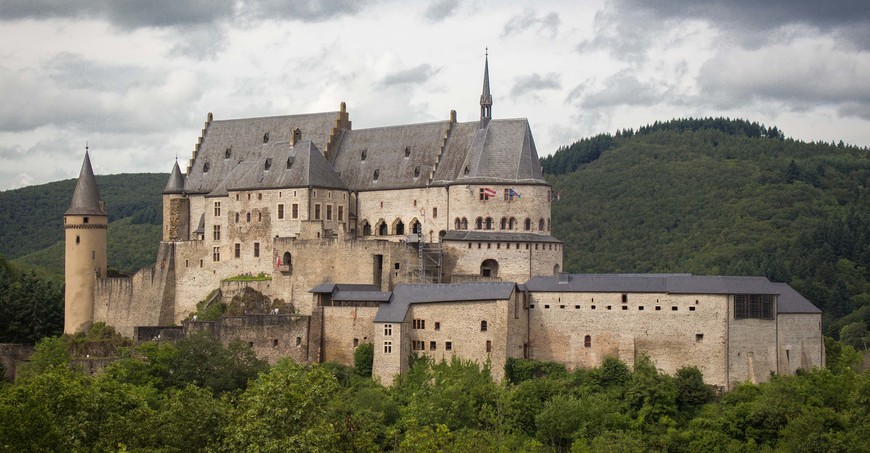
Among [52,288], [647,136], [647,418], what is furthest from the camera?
[647,136]

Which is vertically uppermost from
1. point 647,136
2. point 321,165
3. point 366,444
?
point 647,136

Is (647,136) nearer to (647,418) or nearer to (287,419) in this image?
(647,418)

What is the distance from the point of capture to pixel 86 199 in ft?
252

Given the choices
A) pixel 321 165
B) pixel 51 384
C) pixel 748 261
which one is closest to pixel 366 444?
pixel 51 384

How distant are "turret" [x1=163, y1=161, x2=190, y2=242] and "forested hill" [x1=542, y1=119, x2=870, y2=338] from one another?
36888mm

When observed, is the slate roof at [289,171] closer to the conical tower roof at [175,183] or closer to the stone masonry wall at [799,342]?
the conical tower roof at [175,183]

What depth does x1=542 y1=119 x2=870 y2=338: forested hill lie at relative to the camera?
107 metres

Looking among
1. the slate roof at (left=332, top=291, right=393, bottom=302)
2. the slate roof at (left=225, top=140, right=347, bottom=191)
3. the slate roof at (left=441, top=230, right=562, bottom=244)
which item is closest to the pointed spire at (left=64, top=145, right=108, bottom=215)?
the slate roof at (left=225, top=140, right=347, bottom=191)

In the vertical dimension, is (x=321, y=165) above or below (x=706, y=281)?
above

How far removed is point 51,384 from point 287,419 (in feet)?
30.3

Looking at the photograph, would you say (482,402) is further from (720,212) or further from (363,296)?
(720,212)

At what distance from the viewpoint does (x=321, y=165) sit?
247ft

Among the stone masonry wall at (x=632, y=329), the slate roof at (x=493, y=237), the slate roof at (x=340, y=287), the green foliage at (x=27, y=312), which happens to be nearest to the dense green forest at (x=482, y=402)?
the stone masonry wall at (x=632, y=329)

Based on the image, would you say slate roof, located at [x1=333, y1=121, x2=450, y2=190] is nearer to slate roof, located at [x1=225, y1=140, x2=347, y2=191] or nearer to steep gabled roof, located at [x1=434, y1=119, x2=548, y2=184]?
steep gabled roof, located at [x1=434, y1=119, x2=548, y2=184]
